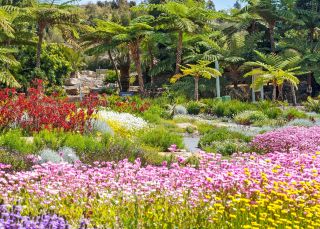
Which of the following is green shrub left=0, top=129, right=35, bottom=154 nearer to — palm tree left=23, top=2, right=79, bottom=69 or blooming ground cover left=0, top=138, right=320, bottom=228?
blooming ground cover left=0, top=138, right=320, bottom=228

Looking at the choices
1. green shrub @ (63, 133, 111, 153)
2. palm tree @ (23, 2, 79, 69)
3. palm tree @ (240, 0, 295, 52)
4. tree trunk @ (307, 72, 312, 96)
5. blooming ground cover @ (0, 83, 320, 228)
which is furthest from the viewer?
tree trunk @ (307, 72, 312, 96)

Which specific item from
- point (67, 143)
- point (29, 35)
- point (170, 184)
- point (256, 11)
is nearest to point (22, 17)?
point (29, 35)

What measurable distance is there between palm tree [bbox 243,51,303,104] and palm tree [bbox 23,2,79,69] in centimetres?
925

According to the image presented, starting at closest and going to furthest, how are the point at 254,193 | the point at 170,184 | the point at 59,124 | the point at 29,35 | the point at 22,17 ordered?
the point at 254,193 < the point at 170,184 < the point at 59,124 < the point at 22,17 < the point at 29,35

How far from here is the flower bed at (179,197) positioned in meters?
3.94

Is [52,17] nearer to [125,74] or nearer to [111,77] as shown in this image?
→ [125,74]

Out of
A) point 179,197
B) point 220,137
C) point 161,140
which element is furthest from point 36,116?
point 179,197

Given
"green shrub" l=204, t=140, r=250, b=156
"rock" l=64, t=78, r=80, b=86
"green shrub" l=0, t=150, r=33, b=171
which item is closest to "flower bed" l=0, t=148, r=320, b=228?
"green shrub" l=0, t=150, r=33, b=171

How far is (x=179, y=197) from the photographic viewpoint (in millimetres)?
4523

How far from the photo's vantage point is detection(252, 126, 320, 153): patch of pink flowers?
9.70 m

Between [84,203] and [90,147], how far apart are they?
4243 millimetres

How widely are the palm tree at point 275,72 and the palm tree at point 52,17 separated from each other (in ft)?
30.4

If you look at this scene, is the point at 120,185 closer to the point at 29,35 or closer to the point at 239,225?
the point at 239,225

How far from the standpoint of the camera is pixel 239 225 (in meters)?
3.88
